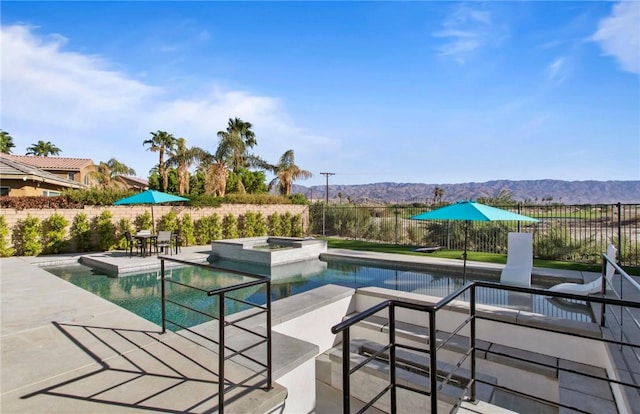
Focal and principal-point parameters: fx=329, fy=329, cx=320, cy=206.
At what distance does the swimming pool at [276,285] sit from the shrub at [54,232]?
7.49 feet

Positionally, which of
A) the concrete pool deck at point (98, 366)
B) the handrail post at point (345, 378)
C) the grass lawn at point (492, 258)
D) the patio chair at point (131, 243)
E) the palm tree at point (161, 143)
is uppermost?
the palm tree at point (161, 143)

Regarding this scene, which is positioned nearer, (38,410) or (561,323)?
(38,410)

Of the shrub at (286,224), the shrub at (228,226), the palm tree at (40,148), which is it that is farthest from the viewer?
the palm tree at (40,148)

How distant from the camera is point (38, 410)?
2314mm

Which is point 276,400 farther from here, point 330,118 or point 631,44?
point 330,118

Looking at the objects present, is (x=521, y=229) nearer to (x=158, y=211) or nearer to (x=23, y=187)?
(x=158, y=211)

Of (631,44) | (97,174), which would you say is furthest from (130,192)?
(97,174)

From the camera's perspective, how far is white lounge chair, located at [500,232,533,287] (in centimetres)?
691

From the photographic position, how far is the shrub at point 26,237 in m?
10.8

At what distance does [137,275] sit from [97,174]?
29.7 metres

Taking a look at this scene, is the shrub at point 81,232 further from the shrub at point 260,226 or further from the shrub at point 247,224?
the shrub at point 260,226

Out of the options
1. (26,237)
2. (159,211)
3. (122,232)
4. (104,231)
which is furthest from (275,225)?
(26,237)

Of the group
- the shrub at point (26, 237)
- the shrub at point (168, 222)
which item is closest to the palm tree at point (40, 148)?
the shrub at point (168, 222)

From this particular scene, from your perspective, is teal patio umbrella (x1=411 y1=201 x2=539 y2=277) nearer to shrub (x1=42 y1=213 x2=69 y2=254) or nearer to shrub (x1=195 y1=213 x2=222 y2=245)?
shrub (x1=195 y1=213 x2=222 y2=245)
